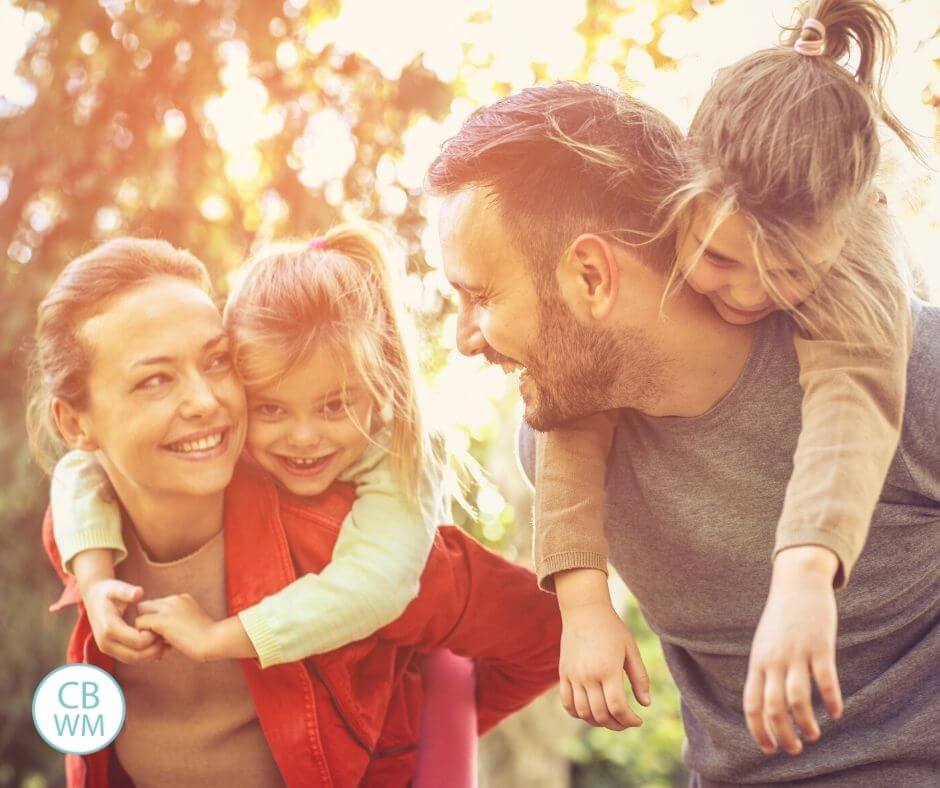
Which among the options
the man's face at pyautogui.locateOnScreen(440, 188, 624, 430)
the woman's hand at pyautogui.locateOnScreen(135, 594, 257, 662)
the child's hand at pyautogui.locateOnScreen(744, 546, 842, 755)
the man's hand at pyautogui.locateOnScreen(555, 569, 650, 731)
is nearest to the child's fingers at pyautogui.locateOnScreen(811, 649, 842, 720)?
the child's hand at pyautogui.locateOnScreen(744, 546, 842, 755)

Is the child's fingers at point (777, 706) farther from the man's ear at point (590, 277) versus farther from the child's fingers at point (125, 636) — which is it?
the child's fingers at point (125, 636)

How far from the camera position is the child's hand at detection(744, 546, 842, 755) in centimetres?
85

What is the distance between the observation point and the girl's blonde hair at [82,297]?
1.27m

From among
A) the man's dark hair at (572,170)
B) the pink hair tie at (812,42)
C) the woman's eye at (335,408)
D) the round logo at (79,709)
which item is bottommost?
the round logo at (79,709)

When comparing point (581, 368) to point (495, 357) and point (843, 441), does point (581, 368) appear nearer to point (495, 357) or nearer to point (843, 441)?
point (495, 357)

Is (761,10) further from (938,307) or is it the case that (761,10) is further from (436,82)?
(436,82)

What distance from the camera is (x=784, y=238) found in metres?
1.05

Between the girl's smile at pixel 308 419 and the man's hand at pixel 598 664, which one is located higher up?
the girl's smile at pixel 308 419

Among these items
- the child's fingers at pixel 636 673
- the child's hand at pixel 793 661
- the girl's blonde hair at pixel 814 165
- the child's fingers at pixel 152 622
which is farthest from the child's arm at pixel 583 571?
the child's fingers at pixel 152 622

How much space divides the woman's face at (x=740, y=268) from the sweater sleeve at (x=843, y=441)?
0.07 meters

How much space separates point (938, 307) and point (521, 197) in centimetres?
51

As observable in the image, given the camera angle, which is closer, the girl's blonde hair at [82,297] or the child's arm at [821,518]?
the child's arm at [821,518]

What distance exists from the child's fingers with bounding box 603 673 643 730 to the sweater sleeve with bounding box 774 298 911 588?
0.81 ft

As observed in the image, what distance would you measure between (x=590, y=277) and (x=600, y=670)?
44 centimetres
